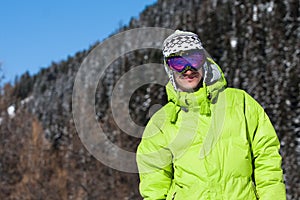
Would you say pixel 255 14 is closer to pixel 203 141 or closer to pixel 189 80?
pixel 189 80

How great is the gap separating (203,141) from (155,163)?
12.6 inches

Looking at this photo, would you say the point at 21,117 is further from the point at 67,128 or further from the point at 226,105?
the point at 226,105

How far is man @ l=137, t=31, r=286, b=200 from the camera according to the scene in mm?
3479

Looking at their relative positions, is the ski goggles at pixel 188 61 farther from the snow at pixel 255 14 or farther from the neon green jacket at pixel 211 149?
the snow at pixel 255 14

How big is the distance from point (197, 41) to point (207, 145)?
0.61 metres

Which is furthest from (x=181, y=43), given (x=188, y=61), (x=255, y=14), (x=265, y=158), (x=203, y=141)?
(x=255, y=14)

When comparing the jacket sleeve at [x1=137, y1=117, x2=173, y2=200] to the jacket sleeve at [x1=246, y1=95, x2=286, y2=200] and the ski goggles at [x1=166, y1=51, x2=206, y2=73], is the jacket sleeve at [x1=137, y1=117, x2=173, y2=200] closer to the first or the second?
the ski goggles at [x1=166, y1=51, x2=206, y2=73]

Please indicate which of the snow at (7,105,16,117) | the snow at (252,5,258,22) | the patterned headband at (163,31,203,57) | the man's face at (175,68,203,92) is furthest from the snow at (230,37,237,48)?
the man's face at (175,68,203,92)

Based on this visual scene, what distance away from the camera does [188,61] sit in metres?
3.73

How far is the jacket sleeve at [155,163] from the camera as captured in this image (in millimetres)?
3709

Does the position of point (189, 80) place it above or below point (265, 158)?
above

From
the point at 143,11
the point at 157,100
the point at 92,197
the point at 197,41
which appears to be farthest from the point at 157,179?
the point at 143,11

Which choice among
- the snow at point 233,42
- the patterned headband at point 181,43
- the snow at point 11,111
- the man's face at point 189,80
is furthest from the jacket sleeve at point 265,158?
the snow at point 11,111

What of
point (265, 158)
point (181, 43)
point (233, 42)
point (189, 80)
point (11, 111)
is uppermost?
point (233, 42)
